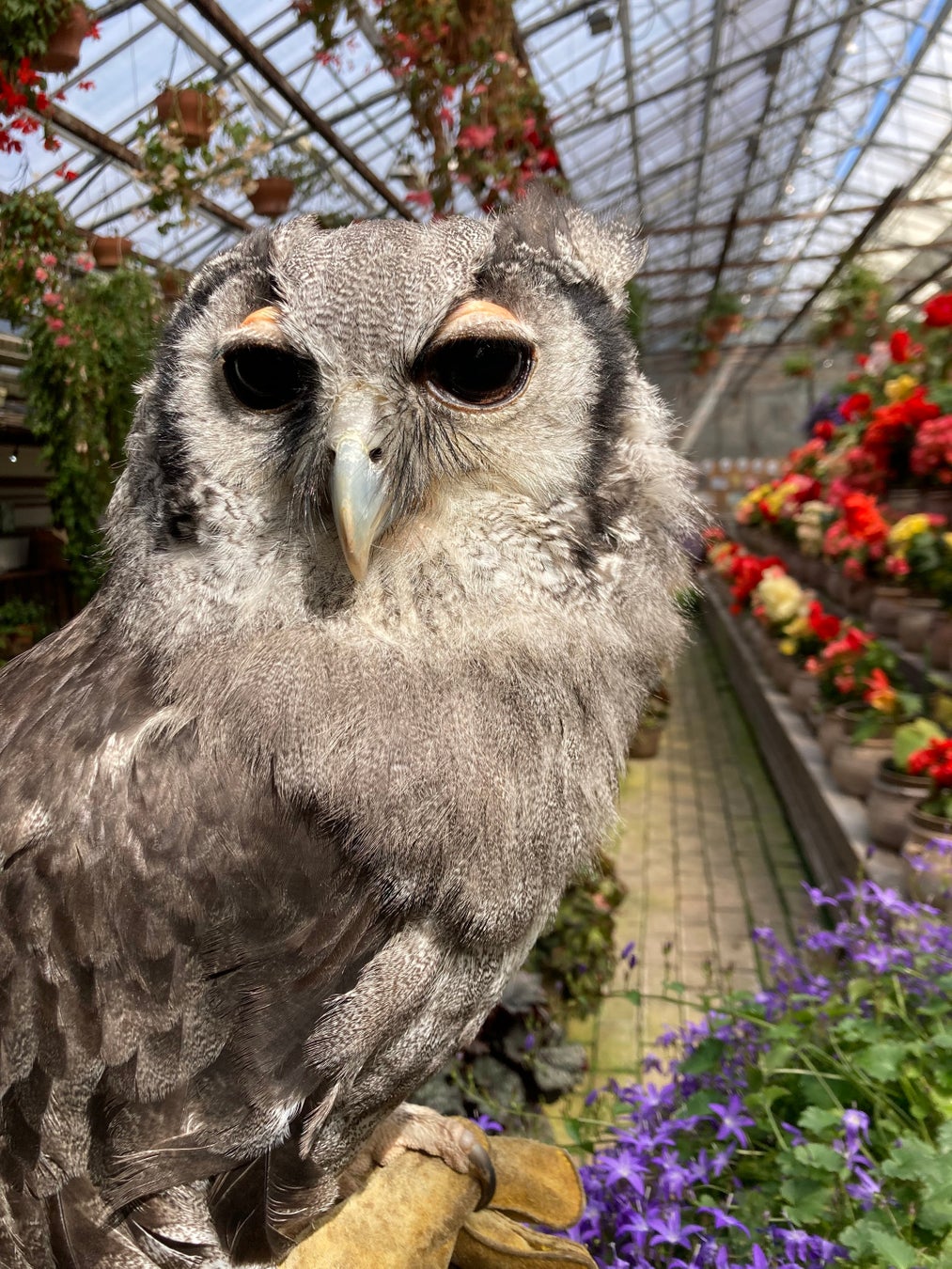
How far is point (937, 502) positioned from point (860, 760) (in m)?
1.63

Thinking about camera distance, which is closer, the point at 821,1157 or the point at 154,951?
the point at 154,951

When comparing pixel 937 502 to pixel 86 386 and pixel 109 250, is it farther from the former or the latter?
pixel 109 250

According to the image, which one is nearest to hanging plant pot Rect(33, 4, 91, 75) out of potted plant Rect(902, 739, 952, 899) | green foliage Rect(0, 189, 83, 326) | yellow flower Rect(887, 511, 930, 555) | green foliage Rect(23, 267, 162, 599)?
green foliage Rect(0, 189, 83, 326)

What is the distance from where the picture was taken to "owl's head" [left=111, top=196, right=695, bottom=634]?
107 cm

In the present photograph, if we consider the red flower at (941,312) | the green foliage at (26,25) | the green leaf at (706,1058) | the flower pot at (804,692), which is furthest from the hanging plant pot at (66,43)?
the flower pot at (804,692)

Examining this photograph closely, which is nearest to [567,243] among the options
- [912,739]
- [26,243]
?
[26,243]

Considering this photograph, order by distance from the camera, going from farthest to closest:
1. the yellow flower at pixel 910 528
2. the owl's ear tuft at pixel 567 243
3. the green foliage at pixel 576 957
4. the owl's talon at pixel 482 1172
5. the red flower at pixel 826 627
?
1. the red flower at pixel 826 627
2. the yellow flower at pixel 910 528
3. the green foliage at pixel 576 957
4. the owl's talon at pixel 482 1172
5. the owl's ear tuft at pixel 567 243

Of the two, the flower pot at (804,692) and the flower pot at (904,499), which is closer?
the flower pot at (904,499)

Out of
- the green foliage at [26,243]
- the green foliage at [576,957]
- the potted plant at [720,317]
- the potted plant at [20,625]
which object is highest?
the potted plant at [720,317]

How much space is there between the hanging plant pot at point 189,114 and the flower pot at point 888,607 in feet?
13.8

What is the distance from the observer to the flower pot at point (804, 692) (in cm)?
618

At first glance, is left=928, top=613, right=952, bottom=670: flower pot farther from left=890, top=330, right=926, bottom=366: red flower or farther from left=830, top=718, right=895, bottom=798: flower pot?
left=890, top=330, right=926, bottom=366: red flower

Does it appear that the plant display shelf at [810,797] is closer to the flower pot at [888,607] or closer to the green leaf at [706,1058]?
the flower pot at [888,607]

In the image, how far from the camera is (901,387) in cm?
Answer: 536
